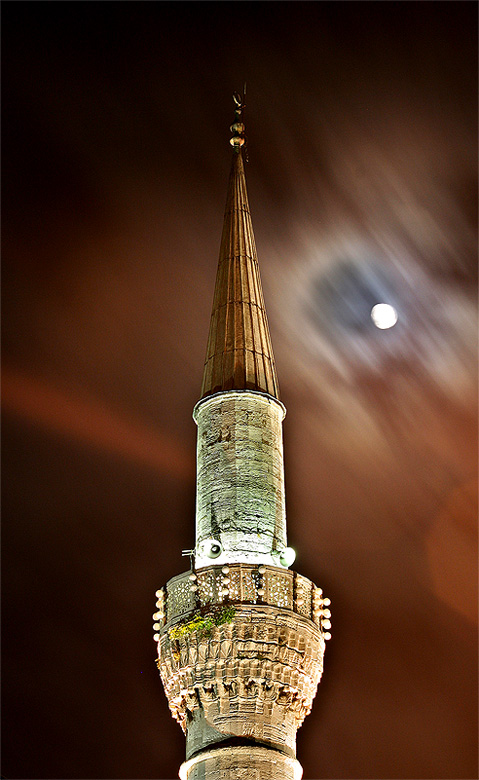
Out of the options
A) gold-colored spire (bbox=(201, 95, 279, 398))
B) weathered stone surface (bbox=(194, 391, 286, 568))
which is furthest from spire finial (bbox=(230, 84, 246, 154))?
weathered stone surface (bbox=(194, 391, 286, 568))

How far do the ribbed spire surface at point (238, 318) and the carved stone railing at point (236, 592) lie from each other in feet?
10.2

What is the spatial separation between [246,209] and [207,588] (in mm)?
7868

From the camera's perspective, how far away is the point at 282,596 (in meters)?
14.0

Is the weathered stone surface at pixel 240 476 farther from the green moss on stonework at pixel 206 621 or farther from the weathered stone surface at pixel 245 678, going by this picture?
the weathered stone surface at pixel 245 678

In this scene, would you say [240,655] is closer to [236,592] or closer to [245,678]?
[245,678]

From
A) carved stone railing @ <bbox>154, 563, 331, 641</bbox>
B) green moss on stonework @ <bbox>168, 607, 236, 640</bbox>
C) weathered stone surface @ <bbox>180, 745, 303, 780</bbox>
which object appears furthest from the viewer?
carved stone railing @ <bbox>154, 563, 331, 641</bbox>

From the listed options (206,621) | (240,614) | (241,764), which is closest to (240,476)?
(240,614)

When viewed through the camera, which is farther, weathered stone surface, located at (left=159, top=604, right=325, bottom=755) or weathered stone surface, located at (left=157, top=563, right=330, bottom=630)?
weathered stone surface, located at (left=157, top=563, right=330, bottom=630)

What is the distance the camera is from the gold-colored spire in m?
16.3

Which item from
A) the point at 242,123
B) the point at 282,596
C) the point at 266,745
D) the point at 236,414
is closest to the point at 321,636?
the point at 282,596

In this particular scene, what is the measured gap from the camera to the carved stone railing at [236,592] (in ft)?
45.0

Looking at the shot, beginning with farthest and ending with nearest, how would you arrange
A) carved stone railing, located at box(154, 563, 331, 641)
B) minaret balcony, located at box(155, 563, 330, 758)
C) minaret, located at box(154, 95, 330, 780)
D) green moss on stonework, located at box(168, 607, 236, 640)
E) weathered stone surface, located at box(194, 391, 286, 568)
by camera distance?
weathered stone surface, located at box(194, 391, 286, 568), carved stone railing, located at box(154, 563, 331, 641), green moss on stonework, located at box(168, 607, 236, 640), minaret balcony, located at box(155, 563, 330, 758), minaret, located at box(154, 95, 330, 780)

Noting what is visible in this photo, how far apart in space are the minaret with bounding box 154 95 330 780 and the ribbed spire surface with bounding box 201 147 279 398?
8 centimetres

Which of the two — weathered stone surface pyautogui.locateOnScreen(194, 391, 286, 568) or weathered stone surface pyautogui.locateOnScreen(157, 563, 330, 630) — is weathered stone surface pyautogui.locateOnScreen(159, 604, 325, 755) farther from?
weathered stone surface pyautogui.locateOnScreen(194, 391, 286, 568)
